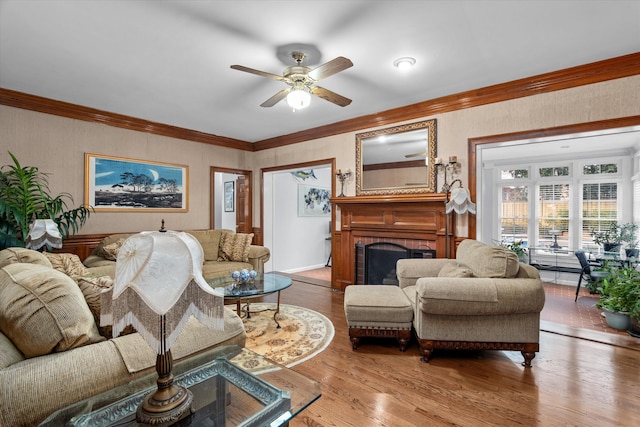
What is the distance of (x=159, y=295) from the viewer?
0.94 meters

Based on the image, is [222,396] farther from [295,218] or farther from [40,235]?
[295,218]

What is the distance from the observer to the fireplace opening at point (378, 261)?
436 centimetres

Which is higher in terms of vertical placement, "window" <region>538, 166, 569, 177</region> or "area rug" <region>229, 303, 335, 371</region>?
"window" <region>538, 166, 569, 177</region>

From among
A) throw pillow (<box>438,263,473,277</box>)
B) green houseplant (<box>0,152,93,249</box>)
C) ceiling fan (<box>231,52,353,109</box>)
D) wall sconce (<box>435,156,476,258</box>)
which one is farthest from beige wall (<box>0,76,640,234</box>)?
ceiling fan (<box>231,52,353,109</box>)

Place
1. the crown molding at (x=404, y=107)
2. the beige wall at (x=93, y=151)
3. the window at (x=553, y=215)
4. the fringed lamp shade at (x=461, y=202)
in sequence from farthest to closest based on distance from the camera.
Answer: the window at (x=553, y=215) < the beige wall at (x=93, y=151) < the fringed lamp shade at (x=461, y=202) < the crown molding at (x=404, y=107)

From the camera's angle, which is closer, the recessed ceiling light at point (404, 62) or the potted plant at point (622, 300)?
the recessed ceiling light at point (404, 62)

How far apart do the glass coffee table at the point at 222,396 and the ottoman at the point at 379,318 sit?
1.28 metres

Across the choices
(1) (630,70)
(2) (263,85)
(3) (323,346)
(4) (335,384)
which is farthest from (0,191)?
(1) (630,70)

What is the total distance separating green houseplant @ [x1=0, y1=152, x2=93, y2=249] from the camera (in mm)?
3281

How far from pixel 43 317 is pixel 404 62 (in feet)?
9.97

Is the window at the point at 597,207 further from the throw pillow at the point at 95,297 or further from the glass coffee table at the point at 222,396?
the throw pillow at the point at 95,297

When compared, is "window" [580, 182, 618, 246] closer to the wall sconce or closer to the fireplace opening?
the wall sconce

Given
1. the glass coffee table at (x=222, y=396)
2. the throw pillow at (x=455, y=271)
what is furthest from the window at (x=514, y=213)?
the glass coffee table at (x=222, y=396)

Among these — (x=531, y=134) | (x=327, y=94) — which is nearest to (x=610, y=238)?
(x=531, y=134)
